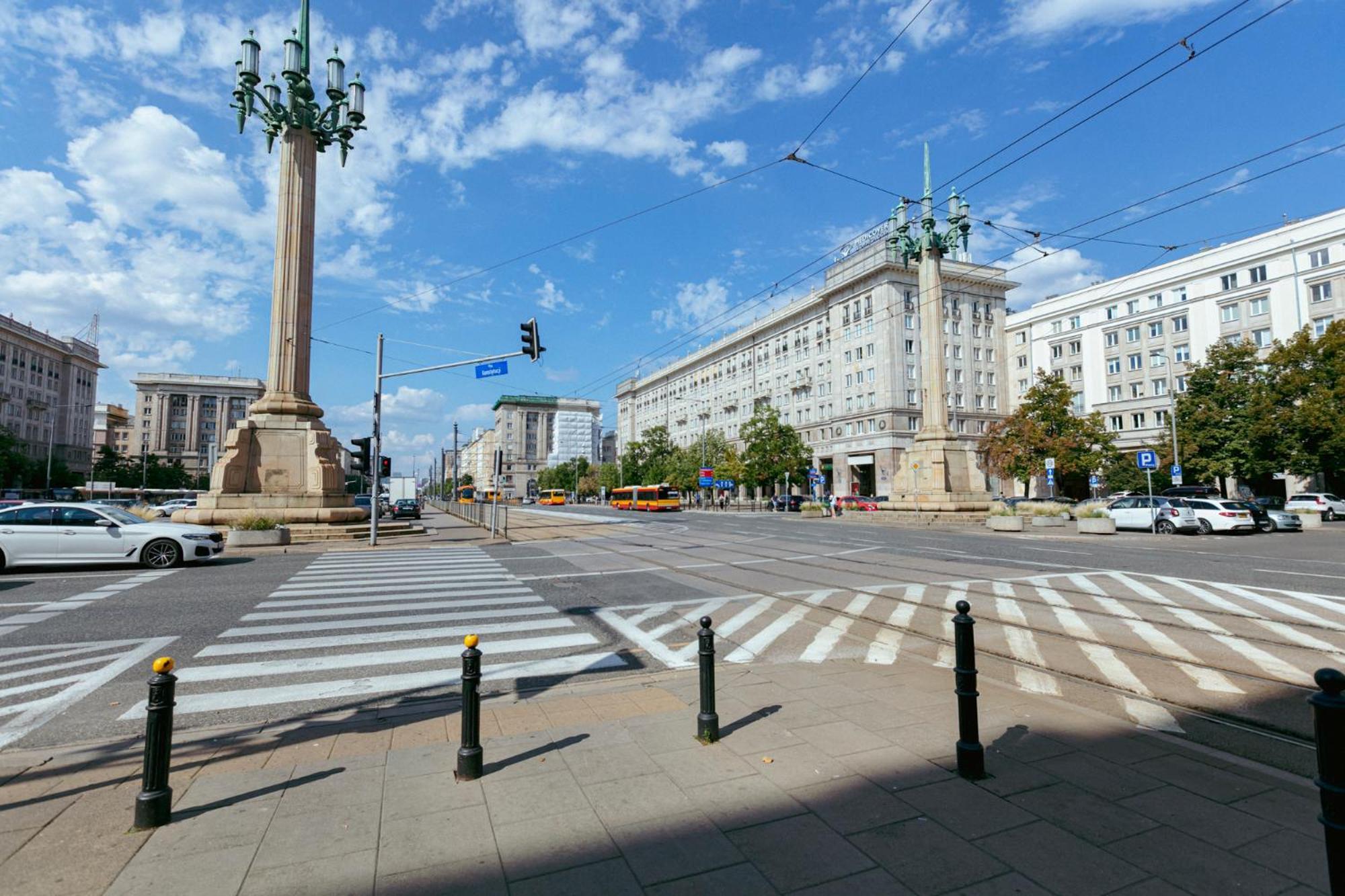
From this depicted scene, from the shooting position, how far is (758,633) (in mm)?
8281

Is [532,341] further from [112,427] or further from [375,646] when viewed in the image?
[112,427]

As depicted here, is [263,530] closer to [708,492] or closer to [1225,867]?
[1225,867]

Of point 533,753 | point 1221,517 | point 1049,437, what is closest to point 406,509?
point 1049,437

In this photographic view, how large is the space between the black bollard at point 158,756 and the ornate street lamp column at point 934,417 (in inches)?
1332

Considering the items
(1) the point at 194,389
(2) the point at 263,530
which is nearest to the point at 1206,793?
(2) the point at 263,530

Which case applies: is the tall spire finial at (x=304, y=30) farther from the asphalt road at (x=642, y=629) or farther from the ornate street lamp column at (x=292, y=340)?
the asphalt road at (x=642, y=629)

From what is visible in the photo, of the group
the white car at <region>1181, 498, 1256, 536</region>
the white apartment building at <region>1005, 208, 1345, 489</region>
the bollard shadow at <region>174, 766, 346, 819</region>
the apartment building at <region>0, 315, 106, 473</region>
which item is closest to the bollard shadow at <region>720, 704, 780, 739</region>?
the bollard shadow at <region>174, 766, 346, 819</region>

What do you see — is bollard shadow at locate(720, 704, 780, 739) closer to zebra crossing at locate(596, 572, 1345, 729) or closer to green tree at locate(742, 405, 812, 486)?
zebra crossing at locate(596, 572, 1345, 729)

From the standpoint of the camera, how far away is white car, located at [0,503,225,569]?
13680 mm

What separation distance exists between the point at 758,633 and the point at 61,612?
1000 centimetres

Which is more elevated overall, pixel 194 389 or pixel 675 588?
pixel 194 389

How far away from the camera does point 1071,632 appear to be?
26.5 feet

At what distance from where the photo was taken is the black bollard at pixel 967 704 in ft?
12.5

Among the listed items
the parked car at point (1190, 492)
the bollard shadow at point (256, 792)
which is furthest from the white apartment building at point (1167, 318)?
the bollard shadow at point (256, 792)
